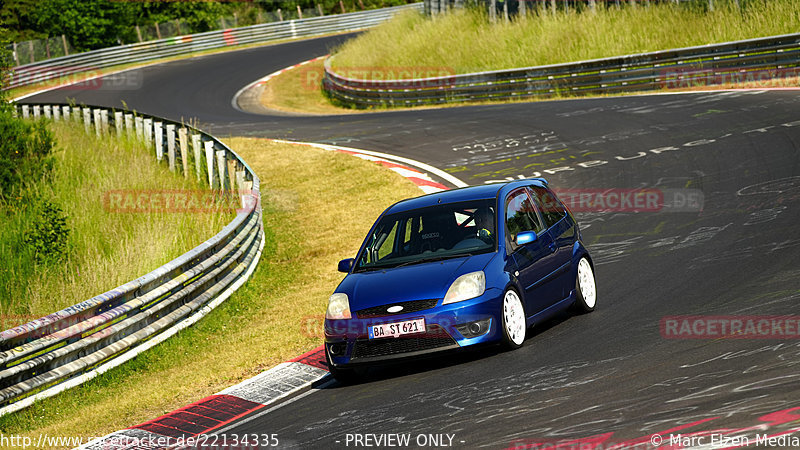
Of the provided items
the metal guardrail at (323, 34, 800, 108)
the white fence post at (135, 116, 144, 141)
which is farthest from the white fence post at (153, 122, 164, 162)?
the metal guardrail at (323, 34, 800, 108)

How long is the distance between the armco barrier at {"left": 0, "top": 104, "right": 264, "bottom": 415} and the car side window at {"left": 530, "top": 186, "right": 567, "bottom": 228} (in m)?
4.40

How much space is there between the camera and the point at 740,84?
963 inches

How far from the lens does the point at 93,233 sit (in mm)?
15742

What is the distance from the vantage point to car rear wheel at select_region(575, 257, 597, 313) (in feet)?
32.8

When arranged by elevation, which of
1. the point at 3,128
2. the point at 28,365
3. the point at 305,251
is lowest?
the point at 305,251

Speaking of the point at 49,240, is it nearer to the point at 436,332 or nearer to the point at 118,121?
the point at 436,332

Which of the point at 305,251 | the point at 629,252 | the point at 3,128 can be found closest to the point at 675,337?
the point at 629,252

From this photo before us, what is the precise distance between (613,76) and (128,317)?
1965 cm

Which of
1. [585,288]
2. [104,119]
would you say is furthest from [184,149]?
[585,288]

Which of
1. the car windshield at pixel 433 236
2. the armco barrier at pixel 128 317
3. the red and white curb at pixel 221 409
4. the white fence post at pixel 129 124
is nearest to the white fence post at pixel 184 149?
the armco barrier at pixel 128 317

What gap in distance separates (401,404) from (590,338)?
217 centimetres

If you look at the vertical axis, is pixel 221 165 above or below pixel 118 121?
below

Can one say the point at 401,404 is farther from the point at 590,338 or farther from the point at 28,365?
the point at 28,365

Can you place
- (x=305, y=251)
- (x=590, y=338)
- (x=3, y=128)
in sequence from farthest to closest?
(x=3, y=128)
(x=305, y=251)
(x=590, y=338)
